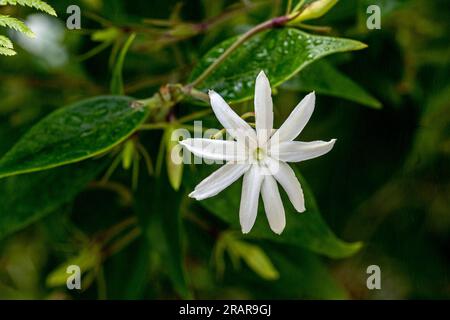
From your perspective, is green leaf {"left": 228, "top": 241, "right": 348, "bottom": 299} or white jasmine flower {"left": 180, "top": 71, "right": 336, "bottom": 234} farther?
green leaf {"left": 228, "top": 241, "right": 348, "bottom": 299}

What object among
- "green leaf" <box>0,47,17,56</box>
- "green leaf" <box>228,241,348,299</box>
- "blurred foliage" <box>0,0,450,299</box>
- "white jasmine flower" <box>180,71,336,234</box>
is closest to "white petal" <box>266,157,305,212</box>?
"white jasmine flower" <box>180,71,336,234</box>

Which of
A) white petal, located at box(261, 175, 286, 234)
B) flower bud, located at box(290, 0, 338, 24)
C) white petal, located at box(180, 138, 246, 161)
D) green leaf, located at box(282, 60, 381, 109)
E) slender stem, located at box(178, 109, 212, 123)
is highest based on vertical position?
flower bud, located at box(290, 0, 338, 24)

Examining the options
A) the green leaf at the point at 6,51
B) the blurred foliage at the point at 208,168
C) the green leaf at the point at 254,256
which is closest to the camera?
the green leaf at the point at 6,51

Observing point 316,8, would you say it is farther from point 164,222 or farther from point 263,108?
point 164,222

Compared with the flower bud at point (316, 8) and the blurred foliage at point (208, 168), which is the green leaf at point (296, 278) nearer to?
the blurred foliage at point (208, 168)

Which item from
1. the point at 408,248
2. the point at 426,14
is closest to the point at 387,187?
the point at 408,248

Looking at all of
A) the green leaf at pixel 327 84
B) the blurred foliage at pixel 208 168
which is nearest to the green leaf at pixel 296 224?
the blurred foliage at pixel 208 168

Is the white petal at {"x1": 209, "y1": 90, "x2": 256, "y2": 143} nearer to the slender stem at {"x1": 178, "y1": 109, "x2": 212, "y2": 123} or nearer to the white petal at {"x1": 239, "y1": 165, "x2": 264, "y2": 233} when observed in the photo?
the white petal at {"x1": 239, "y1": 165, "x2": 264, "y2": 233}
